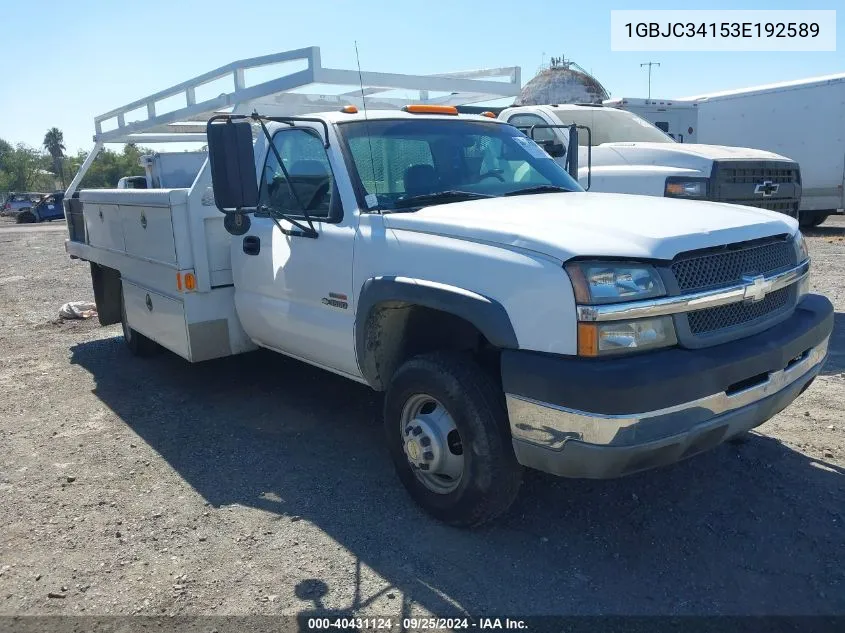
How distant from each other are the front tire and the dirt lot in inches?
7.3

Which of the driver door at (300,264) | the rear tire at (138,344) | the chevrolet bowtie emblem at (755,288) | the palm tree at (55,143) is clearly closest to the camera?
the chevrolet bowtie emblem at (755,288)

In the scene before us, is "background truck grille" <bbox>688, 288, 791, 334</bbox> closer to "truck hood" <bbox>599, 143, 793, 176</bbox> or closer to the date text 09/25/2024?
the date text 09/25/2024

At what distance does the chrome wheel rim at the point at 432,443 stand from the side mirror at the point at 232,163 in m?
1.37

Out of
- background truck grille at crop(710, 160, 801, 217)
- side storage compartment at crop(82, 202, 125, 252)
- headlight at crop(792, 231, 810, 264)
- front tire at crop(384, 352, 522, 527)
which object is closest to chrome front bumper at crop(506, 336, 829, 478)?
front tire at crop(384, 352, 522, 527)

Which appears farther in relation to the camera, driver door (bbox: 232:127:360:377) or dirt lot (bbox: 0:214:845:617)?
driver door (bbox: 232:127:360:377)

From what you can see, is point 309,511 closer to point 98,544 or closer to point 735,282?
point 98,544

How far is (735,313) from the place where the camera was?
3.15 meters

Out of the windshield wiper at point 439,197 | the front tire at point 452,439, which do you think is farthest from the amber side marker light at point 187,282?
the front tire at point 452,439

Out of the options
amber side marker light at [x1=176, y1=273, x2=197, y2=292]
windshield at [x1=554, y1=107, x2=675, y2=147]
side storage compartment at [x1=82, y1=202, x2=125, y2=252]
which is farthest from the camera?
windshield at [x1=554, y1=107, x2=675, y2=147]

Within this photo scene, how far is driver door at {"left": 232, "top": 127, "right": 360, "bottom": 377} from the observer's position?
3965 millimetres

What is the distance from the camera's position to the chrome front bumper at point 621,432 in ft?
9.13

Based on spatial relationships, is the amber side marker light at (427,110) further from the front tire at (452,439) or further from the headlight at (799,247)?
the headlight at (799,247)

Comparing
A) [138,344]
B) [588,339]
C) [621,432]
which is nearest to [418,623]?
[621,432]

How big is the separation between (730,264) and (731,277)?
0.06 metres
